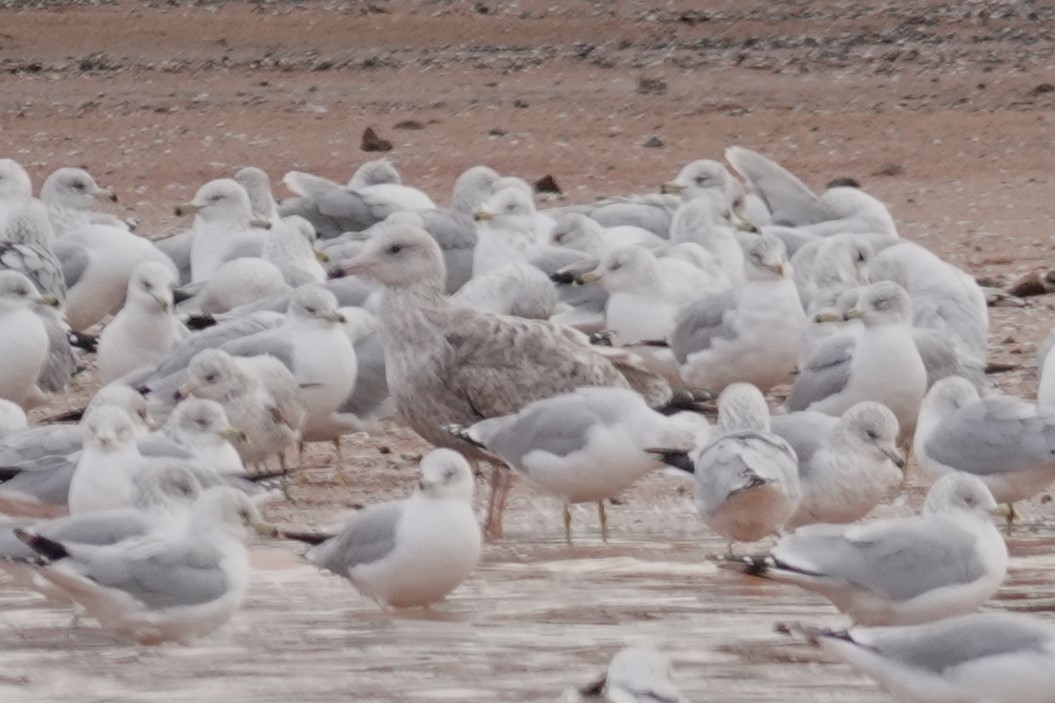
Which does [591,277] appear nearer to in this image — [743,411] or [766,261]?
[766,261]

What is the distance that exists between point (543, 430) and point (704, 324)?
2.17 metres

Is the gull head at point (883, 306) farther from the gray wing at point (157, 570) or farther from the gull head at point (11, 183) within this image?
the gull head at point (11, 183)

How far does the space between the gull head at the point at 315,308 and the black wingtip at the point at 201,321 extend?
3.68 ft

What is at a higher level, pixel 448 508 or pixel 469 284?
pixel 469 284

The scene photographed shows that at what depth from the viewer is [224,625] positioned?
6957 millimetres

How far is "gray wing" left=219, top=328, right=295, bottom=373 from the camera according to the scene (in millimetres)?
9539

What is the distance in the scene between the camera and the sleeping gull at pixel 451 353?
8906 millimetres

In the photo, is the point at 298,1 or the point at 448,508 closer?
the point at 448,508

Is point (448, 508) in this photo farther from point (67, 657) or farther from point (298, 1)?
point (298, 1)

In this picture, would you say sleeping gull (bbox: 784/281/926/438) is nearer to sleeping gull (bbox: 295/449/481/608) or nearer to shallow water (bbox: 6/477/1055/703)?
shallow water (bbox: 6/477/1055/703)

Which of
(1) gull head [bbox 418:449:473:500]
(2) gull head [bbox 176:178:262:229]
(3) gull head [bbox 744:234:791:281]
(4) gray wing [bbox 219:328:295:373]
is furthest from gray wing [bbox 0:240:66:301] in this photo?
(1) gull head [bbox 418:449:473:500]

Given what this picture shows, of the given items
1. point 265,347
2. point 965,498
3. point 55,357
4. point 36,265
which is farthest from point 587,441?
point 36,265

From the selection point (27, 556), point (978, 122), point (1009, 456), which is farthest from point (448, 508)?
point (978, 122)

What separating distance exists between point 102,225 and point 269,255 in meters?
1.15
